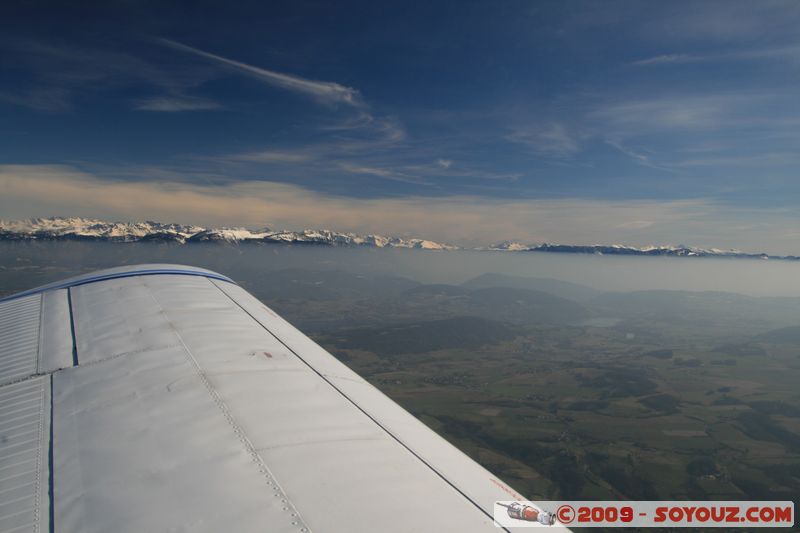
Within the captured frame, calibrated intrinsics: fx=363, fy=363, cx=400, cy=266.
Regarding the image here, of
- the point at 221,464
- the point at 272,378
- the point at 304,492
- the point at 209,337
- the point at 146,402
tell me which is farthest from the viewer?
the point at 209,337

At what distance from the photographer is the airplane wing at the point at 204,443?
12.3 ft

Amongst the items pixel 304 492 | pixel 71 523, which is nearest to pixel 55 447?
pixel 71 523

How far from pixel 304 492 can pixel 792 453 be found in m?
218

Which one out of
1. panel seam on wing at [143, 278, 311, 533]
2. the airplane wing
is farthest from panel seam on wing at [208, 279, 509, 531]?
panel seam on wing at [143, 278, 311, 533]

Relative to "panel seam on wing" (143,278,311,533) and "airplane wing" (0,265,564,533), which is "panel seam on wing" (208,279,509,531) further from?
"panel seam on wing" (143,278,311,533)

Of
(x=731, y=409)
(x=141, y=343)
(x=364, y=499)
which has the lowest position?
(x=731, y=409)

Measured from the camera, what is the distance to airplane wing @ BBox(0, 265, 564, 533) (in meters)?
3.75

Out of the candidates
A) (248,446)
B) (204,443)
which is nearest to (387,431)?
(248,446)

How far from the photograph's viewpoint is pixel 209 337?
27.8 feet

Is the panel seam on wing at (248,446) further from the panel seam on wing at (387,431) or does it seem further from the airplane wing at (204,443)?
the panel seam on wing at (387,431)

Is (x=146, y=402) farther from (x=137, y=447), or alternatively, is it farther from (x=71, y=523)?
(x=71, y=523)

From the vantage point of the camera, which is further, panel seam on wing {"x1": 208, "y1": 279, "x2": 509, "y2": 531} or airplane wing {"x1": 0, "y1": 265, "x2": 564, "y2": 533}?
panel seam on wing {"x1": 208, "y1": 279, "x2": 509, "y2": 531}

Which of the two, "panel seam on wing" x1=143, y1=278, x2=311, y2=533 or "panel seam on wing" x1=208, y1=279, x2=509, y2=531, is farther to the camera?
"panel seam on wing" x1=208, y1=279, x2=509, y2=531

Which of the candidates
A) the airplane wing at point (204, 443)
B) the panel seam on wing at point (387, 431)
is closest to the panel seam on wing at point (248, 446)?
the airplane wing at point (204, 443)
